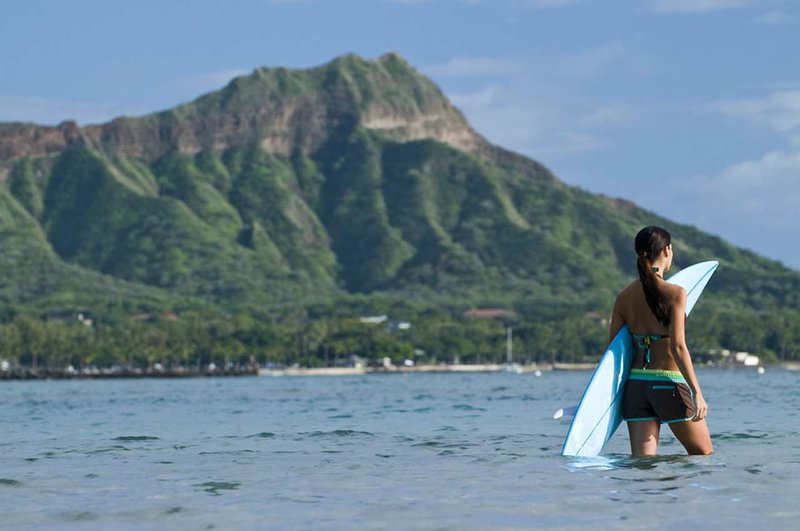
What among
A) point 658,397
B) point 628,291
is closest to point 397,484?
point 658,397

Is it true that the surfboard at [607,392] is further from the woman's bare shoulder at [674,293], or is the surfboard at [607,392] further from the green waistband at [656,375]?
the woman's bare shoulder at [674,293]

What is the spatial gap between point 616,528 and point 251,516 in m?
3.79

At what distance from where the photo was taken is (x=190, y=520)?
601 inches

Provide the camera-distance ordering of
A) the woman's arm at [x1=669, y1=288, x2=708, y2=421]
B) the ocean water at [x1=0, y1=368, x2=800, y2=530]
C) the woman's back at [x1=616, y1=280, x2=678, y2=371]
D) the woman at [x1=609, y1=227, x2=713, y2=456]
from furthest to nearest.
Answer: the woman's back at [x1=616, y1=280, x2=678, y2=371] → the woman at [x1=609, y1=227, x2=713, y2=456] → the woman's arm at [x1=669, y1=288, x2=708, y2=421] → the ocean water at [x1=0, y1=368, x2=800, y2=530]

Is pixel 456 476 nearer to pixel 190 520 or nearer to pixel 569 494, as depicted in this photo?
pixel 569 494

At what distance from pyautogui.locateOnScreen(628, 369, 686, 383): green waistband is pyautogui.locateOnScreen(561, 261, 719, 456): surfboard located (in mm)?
283

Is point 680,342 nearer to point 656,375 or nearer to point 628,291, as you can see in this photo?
point 656,375

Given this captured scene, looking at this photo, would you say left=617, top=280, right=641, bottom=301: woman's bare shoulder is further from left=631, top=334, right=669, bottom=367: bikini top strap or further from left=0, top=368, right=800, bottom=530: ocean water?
left=0, top=368, right=800, bottom=530: ocean water

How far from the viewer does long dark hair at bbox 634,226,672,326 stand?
17031mm

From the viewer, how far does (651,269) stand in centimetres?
1705

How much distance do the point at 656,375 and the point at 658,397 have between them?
0.25 meters

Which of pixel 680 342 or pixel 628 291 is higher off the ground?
pixel 628 291

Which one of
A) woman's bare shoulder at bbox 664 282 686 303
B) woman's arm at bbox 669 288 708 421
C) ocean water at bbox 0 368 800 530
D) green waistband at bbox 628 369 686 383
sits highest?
woman's bare shoulder at bbox 664 282 686 303

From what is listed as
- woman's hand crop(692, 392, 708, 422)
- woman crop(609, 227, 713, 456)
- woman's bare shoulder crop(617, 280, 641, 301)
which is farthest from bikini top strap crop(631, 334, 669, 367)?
woman's hand crop(692, 392, 708, 422)
